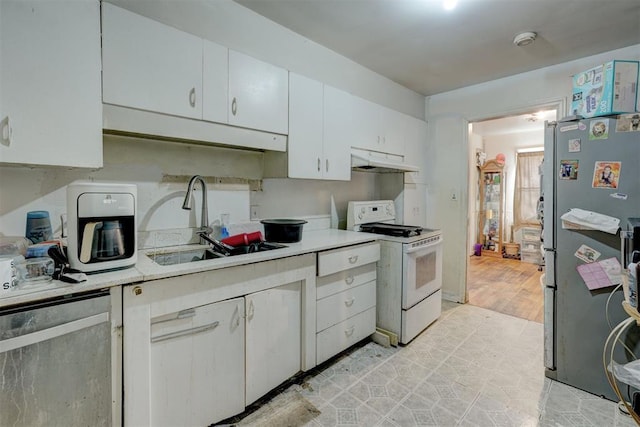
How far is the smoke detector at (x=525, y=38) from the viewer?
88.8 inches

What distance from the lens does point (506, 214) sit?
5.80 metres

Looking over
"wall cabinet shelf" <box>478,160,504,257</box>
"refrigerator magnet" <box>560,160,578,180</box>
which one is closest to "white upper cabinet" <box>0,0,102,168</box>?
"refrigerator magnet" <box>560,160,578,180</box>

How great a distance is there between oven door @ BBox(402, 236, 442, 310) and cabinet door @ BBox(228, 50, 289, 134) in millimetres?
1360

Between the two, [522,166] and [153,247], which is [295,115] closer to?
→ [153,247]

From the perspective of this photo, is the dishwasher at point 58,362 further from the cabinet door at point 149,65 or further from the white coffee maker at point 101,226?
the cabinet door at point 149,65

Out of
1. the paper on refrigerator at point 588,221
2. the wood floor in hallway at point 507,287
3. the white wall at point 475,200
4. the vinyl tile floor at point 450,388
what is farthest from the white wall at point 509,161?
the paper on refrigerator at point 588,221

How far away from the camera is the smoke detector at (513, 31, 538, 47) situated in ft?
7.40

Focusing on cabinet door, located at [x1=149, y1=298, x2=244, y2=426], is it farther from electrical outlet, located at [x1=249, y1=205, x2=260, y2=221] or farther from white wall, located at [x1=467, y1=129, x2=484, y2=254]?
white wall, located at [x1=467, y1=129, x2=484, y2=254]

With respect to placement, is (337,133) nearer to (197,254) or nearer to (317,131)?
(317,131)

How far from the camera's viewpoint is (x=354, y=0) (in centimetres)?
191

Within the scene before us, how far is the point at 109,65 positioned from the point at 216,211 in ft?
3.30

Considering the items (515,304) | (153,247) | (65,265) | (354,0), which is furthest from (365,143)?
(515,304)

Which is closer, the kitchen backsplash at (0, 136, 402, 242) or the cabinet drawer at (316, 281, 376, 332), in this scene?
the kitchen backsplash at (0, 136, 402, 242)

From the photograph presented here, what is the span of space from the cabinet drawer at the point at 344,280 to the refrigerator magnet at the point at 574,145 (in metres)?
1.50
